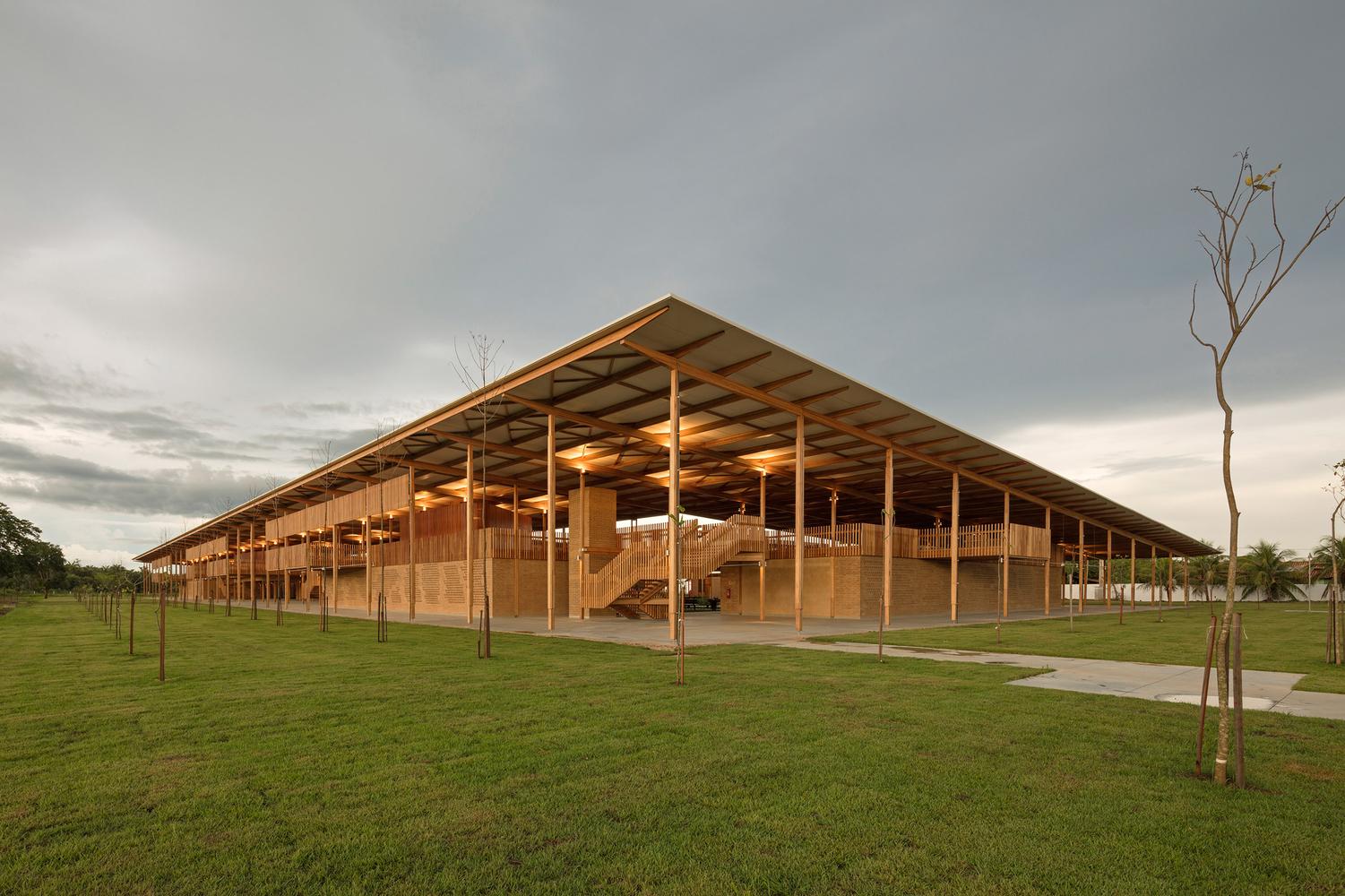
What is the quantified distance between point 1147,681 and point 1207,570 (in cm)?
6450

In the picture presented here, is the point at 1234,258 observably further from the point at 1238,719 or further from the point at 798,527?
the point at 798,527

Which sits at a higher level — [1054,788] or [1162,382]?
[1162,382]

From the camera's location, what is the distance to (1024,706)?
8.81m

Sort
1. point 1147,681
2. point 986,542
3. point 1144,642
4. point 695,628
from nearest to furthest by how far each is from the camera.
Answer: point 1147,681 → point 1144,642 → point 695,628 → point 986,542

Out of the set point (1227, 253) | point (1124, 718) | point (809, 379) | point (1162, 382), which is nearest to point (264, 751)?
point (1124, 718)

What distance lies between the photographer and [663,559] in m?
25.0

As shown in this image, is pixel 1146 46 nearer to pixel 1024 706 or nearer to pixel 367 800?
pixel 1024 706

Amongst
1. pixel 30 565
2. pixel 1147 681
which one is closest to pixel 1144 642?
pixel 1147 681

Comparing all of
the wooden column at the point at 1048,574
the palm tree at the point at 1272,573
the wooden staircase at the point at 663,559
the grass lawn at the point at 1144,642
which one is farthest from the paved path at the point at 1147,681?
the palm tree at the point at 1272,573

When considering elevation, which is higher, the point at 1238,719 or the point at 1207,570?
the point at 1238,719

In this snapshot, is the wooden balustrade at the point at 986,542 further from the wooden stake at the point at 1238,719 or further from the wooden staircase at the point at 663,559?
the wooden stake at the point at 1238,719

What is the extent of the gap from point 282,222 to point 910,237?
24.6 m

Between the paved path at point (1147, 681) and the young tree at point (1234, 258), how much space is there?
14.8 ft

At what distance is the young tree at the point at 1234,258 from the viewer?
231 inches
